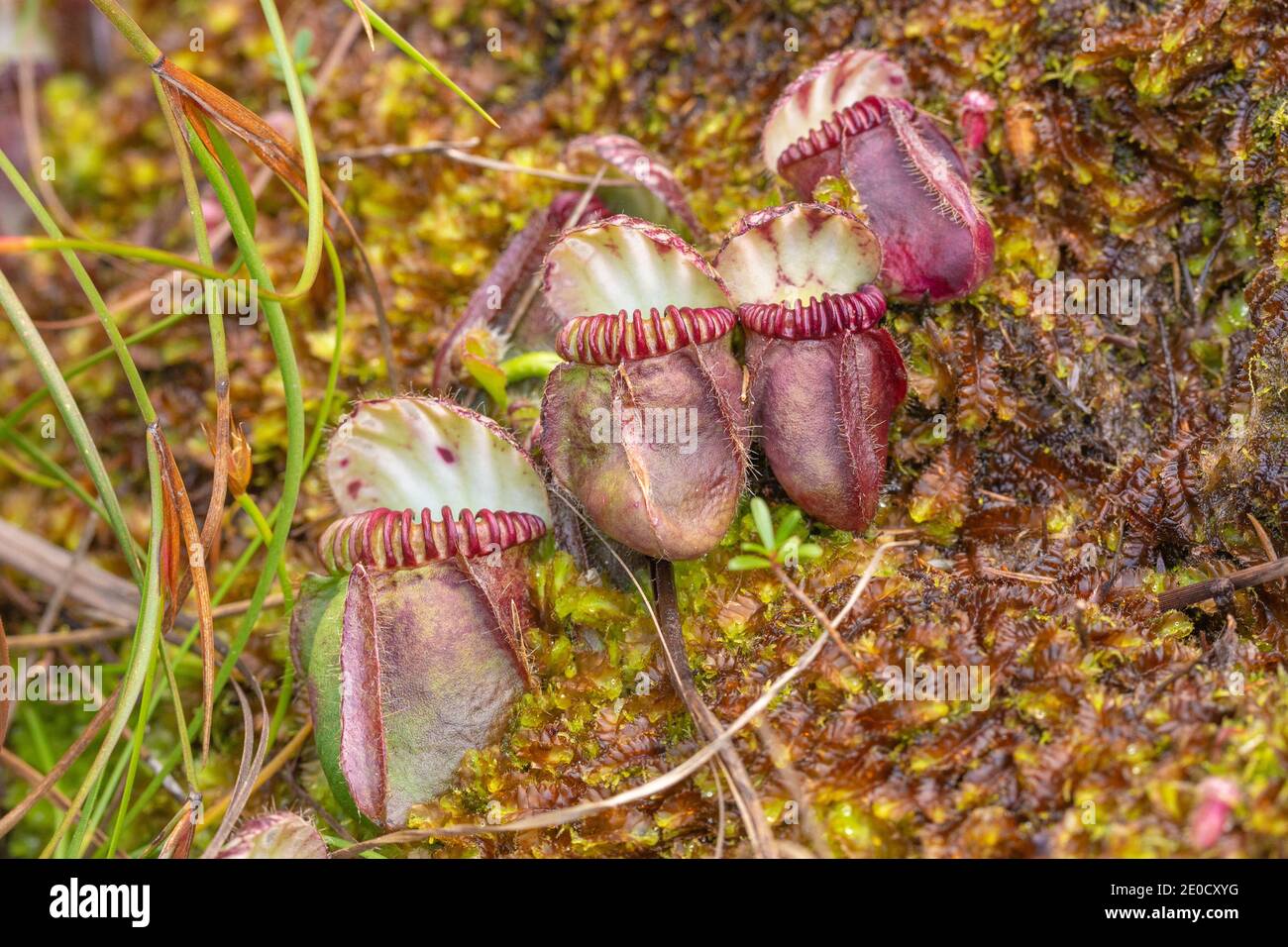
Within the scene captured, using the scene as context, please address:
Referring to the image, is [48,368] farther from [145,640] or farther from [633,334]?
[633,334]

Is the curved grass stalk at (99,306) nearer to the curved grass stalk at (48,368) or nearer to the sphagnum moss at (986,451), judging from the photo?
the curved grass stalk at (48,368)

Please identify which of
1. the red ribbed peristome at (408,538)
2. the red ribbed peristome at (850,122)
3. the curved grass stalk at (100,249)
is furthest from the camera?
the red ribbed peristome at (850,122)

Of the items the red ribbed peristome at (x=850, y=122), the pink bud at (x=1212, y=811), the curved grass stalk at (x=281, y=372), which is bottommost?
the pink bud at (x=1212, y=811)

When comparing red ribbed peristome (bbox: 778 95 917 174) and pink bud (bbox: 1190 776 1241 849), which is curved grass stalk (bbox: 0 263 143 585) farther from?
pink bud (bbox: 1190 776 1241 849)

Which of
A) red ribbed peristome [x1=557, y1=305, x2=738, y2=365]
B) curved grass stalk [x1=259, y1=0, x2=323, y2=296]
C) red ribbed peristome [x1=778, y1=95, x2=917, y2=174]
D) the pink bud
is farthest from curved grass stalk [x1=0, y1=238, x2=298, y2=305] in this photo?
the pink bud

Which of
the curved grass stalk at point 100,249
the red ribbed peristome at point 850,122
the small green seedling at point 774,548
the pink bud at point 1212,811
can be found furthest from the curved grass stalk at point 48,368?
the pink bud at point 1212,811

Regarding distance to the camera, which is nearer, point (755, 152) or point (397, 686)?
point (397, 686)

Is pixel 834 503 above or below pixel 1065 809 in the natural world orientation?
above

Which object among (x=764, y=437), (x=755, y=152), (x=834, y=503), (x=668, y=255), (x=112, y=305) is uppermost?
(x=755, y=152)

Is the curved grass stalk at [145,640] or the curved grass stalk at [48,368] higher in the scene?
the curved grass stalk at [48,368]
